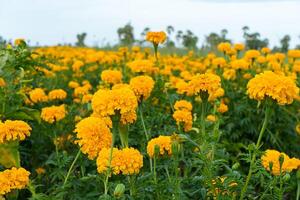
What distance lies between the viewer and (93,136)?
2.28m

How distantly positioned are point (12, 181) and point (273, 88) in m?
1.20

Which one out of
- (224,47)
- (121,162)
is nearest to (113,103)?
(121,162)

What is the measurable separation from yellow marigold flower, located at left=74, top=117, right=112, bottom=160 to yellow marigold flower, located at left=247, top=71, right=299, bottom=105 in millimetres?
686

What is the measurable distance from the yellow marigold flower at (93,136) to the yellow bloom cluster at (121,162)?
2.0 inches

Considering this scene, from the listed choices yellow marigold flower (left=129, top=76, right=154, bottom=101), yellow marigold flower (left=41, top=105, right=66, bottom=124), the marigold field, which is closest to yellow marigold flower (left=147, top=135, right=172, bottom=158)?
the marigold field

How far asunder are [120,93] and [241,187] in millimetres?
714

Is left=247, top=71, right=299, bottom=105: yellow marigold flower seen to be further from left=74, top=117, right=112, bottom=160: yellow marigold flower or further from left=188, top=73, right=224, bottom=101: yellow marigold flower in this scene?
left=74, top=117, right=112, bottom=160: yellow marigold flower

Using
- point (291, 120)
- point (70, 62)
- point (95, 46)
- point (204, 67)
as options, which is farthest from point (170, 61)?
point (95, 46)

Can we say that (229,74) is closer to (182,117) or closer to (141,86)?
(182,117)

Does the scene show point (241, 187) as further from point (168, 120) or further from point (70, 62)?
point (70, 62)

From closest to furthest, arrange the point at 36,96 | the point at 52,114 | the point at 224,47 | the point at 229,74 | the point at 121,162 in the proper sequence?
1. the point at 121,162
2. the point at 52,114
3. the point at 36,96
4. the point at 229,74
5. the point at 224,47

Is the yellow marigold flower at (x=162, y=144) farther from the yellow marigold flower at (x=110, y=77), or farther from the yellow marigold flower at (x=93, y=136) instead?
the yellow marigold flower at (x=110, y=77)

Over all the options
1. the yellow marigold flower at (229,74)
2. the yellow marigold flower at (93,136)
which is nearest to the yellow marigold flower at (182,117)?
the yellow marigold flower at (93,136)

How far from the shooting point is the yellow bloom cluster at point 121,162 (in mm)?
2193
